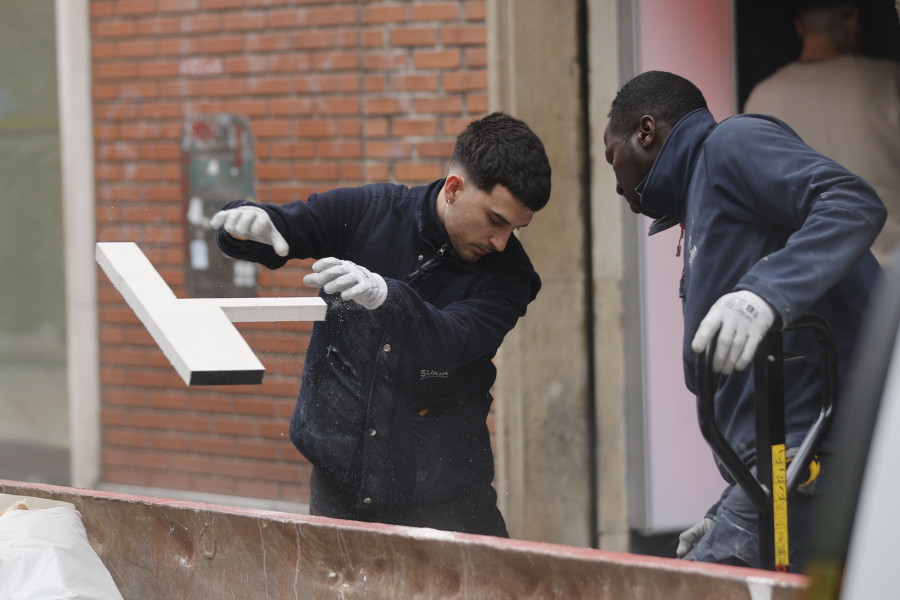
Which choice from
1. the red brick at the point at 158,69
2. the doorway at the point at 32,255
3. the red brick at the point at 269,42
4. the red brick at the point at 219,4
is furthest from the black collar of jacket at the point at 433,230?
the doorway at the point at 32,255

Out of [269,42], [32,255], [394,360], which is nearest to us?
[394,360]

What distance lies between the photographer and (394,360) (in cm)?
264

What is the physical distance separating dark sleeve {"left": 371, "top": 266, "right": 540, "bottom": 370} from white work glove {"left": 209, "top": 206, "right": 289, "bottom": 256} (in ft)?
1.36

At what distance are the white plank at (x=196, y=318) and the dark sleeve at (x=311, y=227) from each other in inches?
10.0

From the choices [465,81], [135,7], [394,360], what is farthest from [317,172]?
[394,360]

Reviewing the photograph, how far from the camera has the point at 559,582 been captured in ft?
5.90

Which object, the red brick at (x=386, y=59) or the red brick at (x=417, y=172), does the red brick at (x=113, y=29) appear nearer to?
the red brick at (x=386, y=59)

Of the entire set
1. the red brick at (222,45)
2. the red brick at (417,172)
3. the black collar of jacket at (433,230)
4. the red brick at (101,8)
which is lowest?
the black collar of jacket at (433,230)

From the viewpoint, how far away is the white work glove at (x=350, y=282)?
2.26m

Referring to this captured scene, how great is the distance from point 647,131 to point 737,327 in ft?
2.54

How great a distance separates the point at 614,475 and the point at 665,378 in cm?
48

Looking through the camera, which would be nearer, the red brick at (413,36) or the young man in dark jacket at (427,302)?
the young man in dark jacket at (427,302)

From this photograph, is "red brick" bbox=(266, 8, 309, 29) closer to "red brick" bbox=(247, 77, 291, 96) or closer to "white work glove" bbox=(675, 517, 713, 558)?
"red brick" bbox=(247, 77, 291, 96)

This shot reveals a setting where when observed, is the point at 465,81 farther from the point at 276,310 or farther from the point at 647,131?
the point at 276,310
